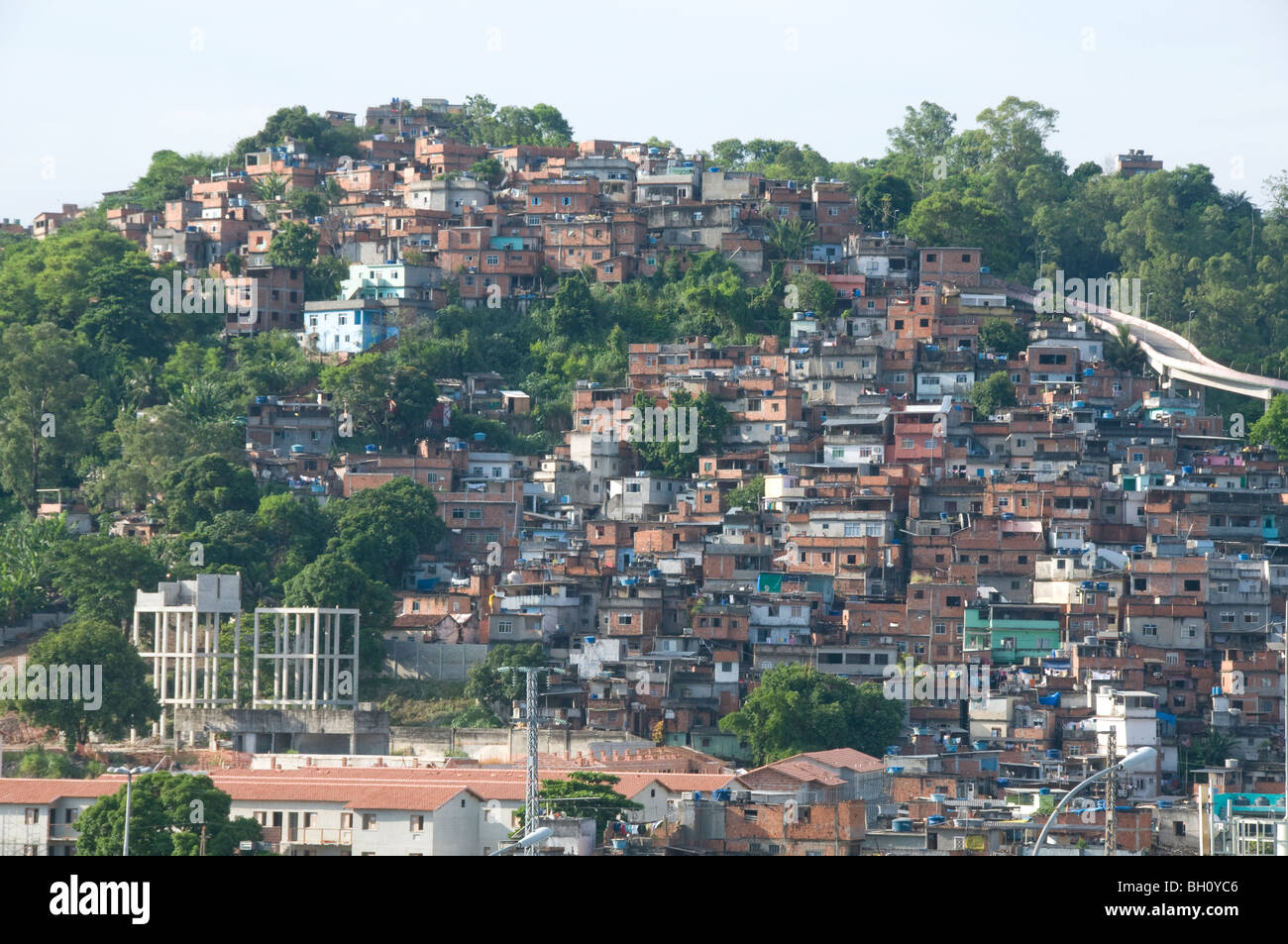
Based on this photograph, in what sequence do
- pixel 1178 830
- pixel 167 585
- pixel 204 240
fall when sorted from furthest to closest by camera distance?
pixel 204 240 → pixel 167 585 → pixel 1178 830

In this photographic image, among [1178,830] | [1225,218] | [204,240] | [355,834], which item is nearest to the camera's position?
[355,834]

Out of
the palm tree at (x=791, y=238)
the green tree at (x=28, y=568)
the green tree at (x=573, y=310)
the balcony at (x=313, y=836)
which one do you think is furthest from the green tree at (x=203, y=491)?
the palm tree at (x=791, y=238)

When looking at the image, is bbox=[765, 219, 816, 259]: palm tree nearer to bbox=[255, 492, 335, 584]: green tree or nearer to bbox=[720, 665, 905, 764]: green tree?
bbox=[255, 492, 335, 584]: green tree
